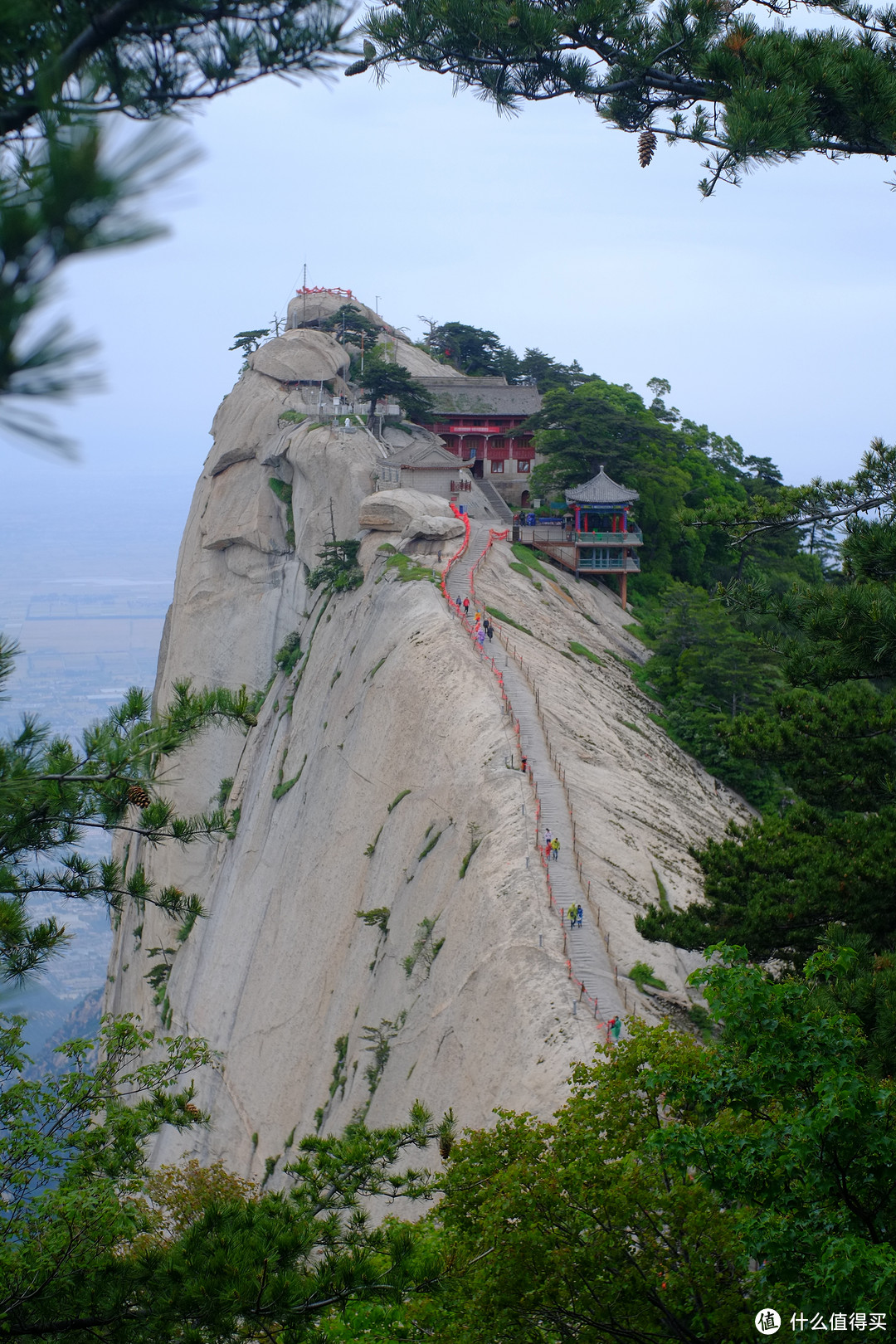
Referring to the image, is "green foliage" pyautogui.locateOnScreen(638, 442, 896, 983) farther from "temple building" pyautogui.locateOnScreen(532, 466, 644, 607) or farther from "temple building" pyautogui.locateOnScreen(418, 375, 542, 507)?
"temple building" pyautogui.locateOnScreen(418, 375, 542, 507)

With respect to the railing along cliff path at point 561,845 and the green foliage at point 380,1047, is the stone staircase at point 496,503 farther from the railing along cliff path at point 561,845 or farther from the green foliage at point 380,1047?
the green foliage at point 380,1047

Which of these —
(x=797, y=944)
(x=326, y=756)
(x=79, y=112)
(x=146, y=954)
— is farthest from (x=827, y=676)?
(x=146, y=954)

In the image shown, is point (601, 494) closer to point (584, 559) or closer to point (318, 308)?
point (584, 559)

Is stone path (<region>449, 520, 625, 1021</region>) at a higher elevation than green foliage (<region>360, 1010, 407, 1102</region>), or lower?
higher

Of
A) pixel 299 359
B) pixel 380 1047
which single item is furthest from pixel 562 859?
pixel 299 359

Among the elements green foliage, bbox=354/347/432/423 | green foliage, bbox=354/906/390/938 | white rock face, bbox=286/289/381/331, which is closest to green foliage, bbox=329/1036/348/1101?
green foliage, bbox=354/906/390/938

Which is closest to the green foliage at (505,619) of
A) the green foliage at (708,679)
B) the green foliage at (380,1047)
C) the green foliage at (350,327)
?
the green foliage at (708,679)
